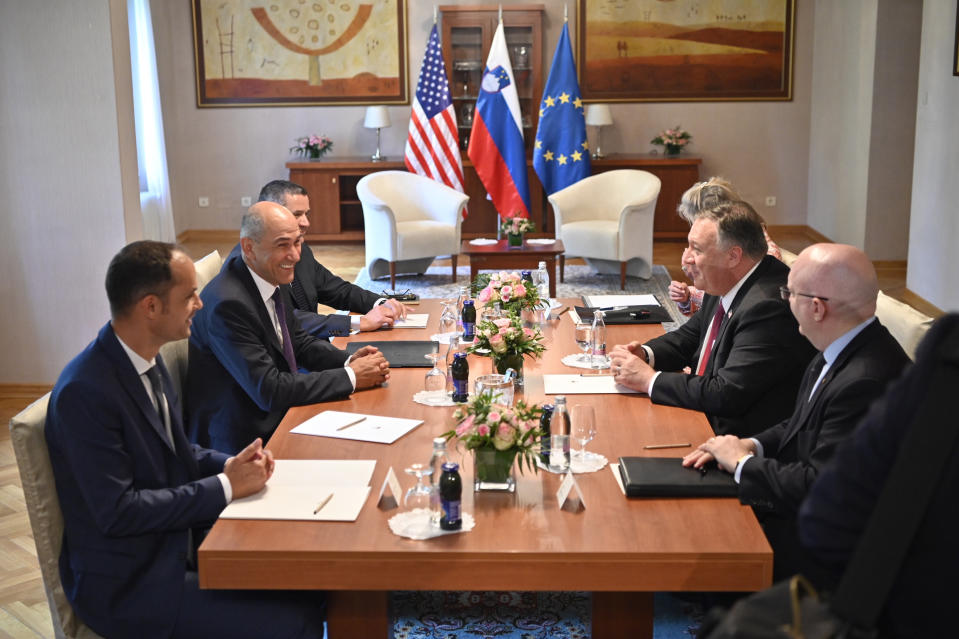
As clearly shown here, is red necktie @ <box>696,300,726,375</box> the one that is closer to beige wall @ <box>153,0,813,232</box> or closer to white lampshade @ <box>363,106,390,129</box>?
white lampshade @ <box>363,106,390,129</box>

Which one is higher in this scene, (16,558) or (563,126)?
(563,126)

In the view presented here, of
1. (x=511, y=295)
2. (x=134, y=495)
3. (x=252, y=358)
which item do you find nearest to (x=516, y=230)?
(x=511, y=295)

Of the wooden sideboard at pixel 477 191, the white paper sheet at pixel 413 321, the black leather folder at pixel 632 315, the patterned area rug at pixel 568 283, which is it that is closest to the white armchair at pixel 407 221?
the patterned area rug at pixel 568 283

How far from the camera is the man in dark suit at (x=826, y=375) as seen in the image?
240 cm

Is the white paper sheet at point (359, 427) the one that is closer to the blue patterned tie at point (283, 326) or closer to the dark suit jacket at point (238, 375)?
the dark suit jacket at point (238, 375)

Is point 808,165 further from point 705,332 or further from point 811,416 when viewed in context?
point 811,416

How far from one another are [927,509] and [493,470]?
1.11 m

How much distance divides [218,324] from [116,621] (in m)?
1.11

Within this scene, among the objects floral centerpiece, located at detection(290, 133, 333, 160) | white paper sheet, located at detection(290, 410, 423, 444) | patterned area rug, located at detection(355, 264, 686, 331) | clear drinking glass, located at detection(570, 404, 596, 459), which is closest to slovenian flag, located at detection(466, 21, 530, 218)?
patterned area rug, located at detection(355, 264, 686, 331)

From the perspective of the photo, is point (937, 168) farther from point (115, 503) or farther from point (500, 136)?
point (115, 503)

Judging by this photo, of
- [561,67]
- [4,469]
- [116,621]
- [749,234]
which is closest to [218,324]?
[116,621]

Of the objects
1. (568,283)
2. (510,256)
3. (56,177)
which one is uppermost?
(56,177)

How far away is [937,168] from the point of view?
7.43m

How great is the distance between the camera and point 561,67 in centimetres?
987
